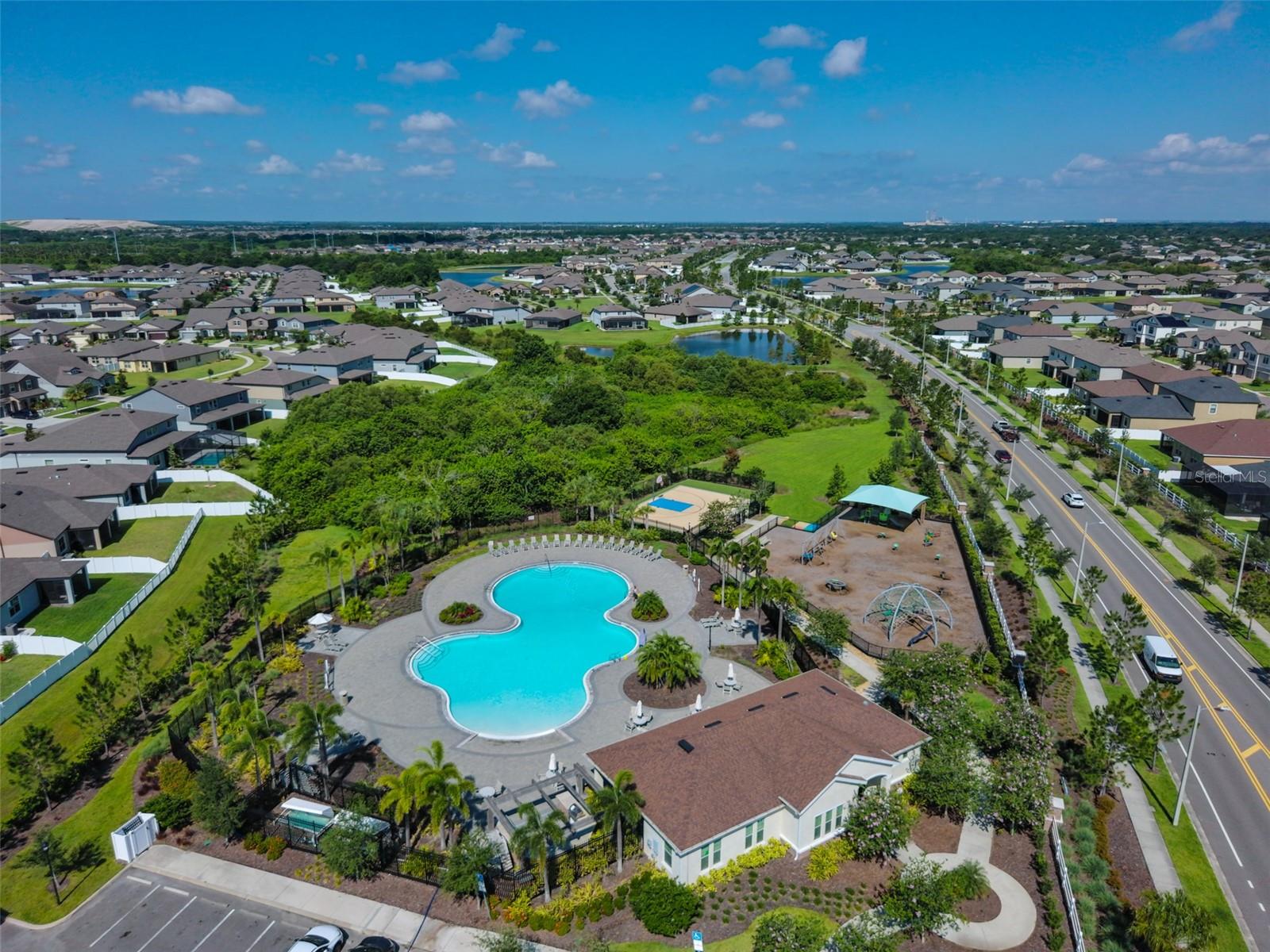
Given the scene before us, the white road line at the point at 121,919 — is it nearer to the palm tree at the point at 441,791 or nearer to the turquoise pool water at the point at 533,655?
the palm tree at the point at 441,791

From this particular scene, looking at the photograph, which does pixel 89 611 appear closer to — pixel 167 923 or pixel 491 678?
pixel 491 678

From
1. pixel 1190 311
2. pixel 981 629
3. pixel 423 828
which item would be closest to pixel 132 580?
pixel 423 828

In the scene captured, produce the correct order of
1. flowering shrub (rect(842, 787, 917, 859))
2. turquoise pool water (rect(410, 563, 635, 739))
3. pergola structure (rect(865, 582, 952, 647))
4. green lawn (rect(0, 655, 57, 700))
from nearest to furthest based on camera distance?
1. flowering shrub (rect(842, 787, 917, 859))
2. turquoise pool water (rect(410, 563, 635, 739))
3. green lawn (rect(0, 655, 57, 700))
4. pergola structure (rect(865, 582, 952, 647))

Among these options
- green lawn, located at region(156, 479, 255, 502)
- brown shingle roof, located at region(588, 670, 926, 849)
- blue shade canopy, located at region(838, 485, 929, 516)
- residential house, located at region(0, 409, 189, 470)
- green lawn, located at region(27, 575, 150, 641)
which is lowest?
green lawn, located at region(27, 575, 150, 641)

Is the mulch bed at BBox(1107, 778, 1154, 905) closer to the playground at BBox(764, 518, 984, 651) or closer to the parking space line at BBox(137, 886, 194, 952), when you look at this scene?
the playground at BBox(764, 518, 984, 651)

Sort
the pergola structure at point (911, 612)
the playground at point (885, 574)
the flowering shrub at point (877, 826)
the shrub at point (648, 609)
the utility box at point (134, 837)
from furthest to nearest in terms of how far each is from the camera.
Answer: the shrub at point (648, 609)
the playground at point (885, 574)
the pergola structure at point (911, 612)
the utility box at point (134, 837)
the flowering shrub at point (877, 826)

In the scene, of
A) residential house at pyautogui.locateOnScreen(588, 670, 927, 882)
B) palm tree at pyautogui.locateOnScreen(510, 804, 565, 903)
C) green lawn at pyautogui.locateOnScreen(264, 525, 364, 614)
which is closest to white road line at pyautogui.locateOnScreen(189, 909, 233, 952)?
palm tree at pyautogui.locateOnScreen(510, 804, 565, 903)

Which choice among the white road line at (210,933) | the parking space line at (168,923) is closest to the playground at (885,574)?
the white road line at (210,933)
